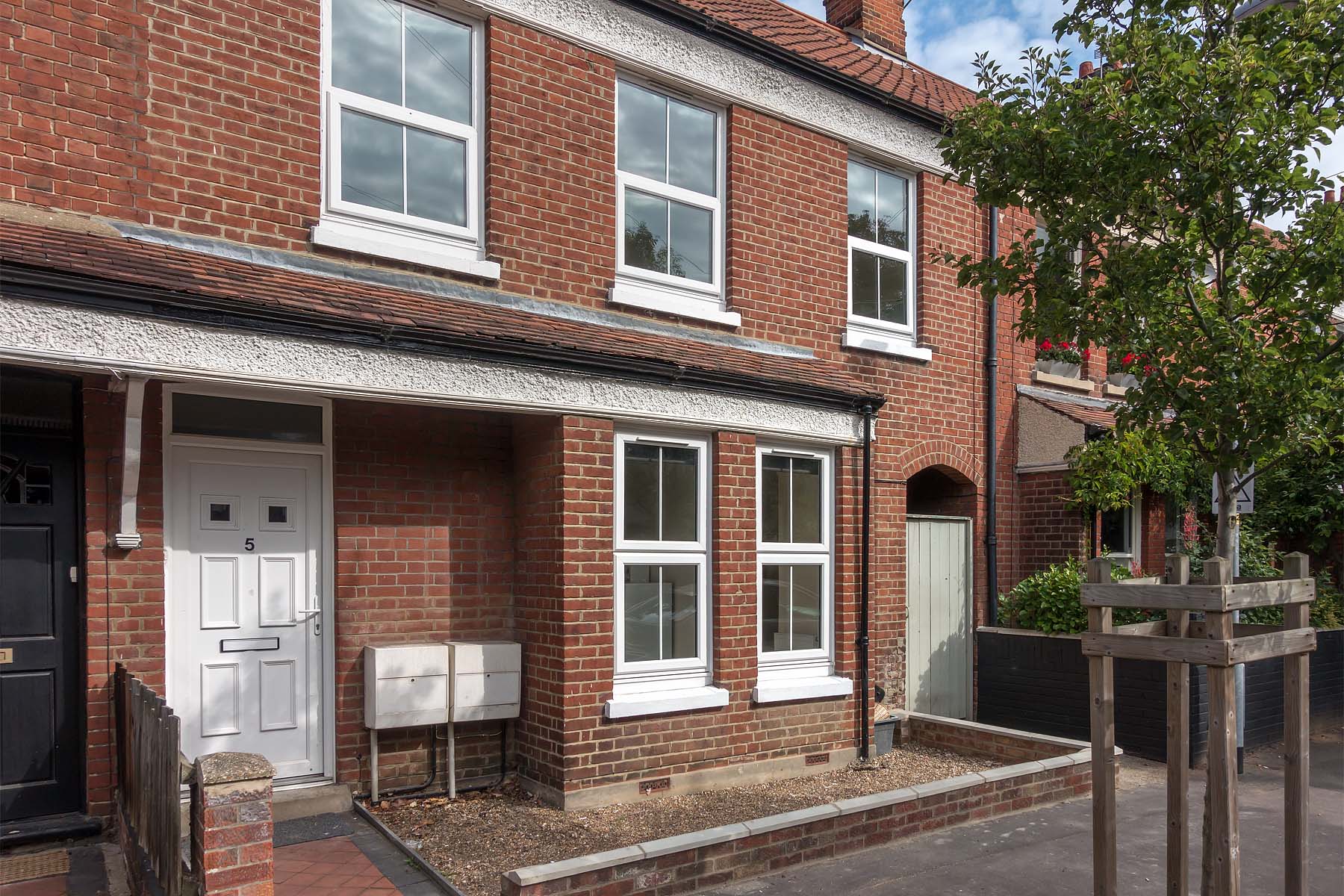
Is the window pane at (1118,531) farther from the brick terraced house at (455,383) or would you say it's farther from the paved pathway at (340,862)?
the paved pathway at (340,862)

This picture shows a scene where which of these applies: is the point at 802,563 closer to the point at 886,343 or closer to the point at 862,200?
the point at 886,343

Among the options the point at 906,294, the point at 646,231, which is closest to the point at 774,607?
the point at 646,231

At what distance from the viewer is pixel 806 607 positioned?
339 inches

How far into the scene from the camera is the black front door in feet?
18.2

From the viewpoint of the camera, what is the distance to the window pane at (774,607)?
8.28m

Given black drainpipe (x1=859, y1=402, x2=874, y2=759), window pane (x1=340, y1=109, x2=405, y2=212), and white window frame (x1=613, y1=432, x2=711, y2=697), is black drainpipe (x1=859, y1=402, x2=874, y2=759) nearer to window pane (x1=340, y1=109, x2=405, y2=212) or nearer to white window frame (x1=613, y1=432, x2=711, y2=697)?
white window frame (x1=613, y1=432, x2=711, y2=697)

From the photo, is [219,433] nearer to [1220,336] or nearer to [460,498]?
[460,498]

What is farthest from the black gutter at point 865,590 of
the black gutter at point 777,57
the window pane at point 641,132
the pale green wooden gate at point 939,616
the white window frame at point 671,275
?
the black gutter at point 777,57

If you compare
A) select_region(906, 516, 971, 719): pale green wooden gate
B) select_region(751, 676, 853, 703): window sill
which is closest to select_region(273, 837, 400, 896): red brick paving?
select_region(751, 676, 853, 703): window sill

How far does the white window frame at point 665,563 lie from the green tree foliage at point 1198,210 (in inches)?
114

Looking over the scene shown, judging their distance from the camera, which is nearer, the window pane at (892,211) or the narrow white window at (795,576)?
the narrow white window at (795,576)

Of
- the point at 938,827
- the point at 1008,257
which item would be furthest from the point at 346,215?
the point at 938,827

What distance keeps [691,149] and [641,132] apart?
535 millimetres

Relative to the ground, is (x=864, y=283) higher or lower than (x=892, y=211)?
lower
